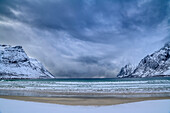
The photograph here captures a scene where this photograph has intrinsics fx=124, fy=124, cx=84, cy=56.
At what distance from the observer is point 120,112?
26.4 feet

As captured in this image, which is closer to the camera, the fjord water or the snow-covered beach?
the snow-covered beach

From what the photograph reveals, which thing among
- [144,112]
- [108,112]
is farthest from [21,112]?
[144,112]

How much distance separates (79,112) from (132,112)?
3.42 meters

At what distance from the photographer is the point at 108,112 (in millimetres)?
8047

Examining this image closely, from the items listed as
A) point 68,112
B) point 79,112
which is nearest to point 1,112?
point 68,112

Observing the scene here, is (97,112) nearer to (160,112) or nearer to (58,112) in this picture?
(58,112)

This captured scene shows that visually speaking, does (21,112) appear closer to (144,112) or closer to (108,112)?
(108,112)

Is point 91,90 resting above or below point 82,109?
below

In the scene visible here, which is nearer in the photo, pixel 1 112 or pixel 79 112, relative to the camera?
pixel 1 112

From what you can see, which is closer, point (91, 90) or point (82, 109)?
point (82, 109)

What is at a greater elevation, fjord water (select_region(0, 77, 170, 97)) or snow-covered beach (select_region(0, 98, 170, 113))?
snow-covered beach (select_region(0, 98, 170, 113))

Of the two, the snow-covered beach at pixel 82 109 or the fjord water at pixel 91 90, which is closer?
the snow-covered beach at pixel 82 109

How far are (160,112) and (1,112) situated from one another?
987 cm

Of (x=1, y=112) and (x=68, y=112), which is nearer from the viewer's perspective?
(x=1, y=112)
